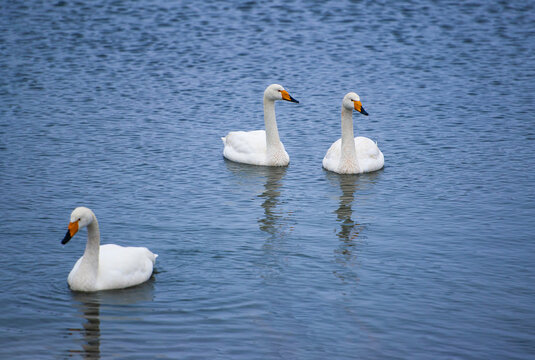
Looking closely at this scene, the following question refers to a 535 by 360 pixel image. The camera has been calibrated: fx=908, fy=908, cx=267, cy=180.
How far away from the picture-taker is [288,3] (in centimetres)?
3388

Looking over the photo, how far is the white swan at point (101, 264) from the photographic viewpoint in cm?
1138

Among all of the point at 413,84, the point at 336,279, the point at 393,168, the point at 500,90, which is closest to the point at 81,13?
the point at 413,84

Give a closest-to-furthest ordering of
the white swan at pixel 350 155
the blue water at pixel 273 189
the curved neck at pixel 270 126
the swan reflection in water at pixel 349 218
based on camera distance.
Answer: the blue water at pixel 273 189 → the swan reflection in water at pixel 349 218 → the white swan at pixel 350 155 → the curved neck at pixel 270 126

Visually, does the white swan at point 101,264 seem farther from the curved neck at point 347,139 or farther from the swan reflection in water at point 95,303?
the curved neck at point 347,139

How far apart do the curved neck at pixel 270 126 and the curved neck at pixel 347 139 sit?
137cm

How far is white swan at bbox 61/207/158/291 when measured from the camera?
1138 cm

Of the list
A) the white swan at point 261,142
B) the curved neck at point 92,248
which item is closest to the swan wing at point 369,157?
the white swan at point 261,142

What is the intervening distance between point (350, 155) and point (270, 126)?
1874 millimetres

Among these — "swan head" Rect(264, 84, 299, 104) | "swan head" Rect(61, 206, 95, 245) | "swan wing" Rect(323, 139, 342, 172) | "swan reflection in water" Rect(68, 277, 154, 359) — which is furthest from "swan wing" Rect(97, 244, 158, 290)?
"swan head" Rect(264, 84, 299, 104)

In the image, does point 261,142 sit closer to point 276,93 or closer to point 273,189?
point 276,93

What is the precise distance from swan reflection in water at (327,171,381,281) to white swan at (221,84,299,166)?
1406mm

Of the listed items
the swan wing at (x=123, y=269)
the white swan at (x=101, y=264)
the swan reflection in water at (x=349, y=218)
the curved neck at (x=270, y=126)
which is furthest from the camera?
the curved neck at (x=270, y=126)

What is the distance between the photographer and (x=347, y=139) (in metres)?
17.6

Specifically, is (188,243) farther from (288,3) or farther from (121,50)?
(288,3)
